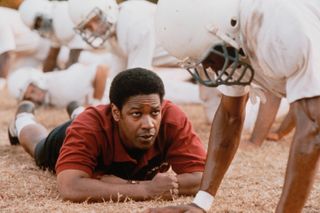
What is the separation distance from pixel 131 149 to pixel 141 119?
17 cm

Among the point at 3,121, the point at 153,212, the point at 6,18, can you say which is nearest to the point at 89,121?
the point at 153,212

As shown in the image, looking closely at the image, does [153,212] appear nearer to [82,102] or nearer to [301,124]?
[301,124]

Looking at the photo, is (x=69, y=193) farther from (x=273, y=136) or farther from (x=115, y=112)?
(x=273, y=136)

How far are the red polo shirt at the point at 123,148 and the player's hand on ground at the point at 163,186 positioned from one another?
0.41ft

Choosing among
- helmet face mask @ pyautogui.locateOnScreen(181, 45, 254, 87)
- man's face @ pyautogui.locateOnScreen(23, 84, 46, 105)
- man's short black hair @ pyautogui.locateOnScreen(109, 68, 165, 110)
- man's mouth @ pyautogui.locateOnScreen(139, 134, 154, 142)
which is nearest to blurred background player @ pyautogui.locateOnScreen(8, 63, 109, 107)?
man's face @ pyautogui.locateOnScreen(23, 84, 46, 105)

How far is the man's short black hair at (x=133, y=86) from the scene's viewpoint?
10.3ft

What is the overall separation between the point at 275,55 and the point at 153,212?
2.60 ft

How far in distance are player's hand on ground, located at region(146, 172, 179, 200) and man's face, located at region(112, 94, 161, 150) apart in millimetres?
137

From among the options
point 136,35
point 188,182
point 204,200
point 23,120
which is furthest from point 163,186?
point 136,35

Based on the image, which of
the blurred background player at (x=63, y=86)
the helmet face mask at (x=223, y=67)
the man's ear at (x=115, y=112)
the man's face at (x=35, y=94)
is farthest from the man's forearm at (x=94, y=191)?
the man's face at (x=35, y=94)

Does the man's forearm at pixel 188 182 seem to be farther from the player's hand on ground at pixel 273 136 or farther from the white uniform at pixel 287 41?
the player's hand on ground at pixel 273 136

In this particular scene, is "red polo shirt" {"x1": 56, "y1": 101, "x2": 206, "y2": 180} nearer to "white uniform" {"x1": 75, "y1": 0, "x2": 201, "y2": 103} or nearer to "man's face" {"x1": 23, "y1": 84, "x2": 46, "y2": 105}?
"white uniform" {"x1": 75, "y1": 0, "x2": 201, "y2": 103}

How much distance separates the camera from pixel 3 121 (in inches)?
231

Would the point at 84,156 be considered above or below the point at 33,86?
above
